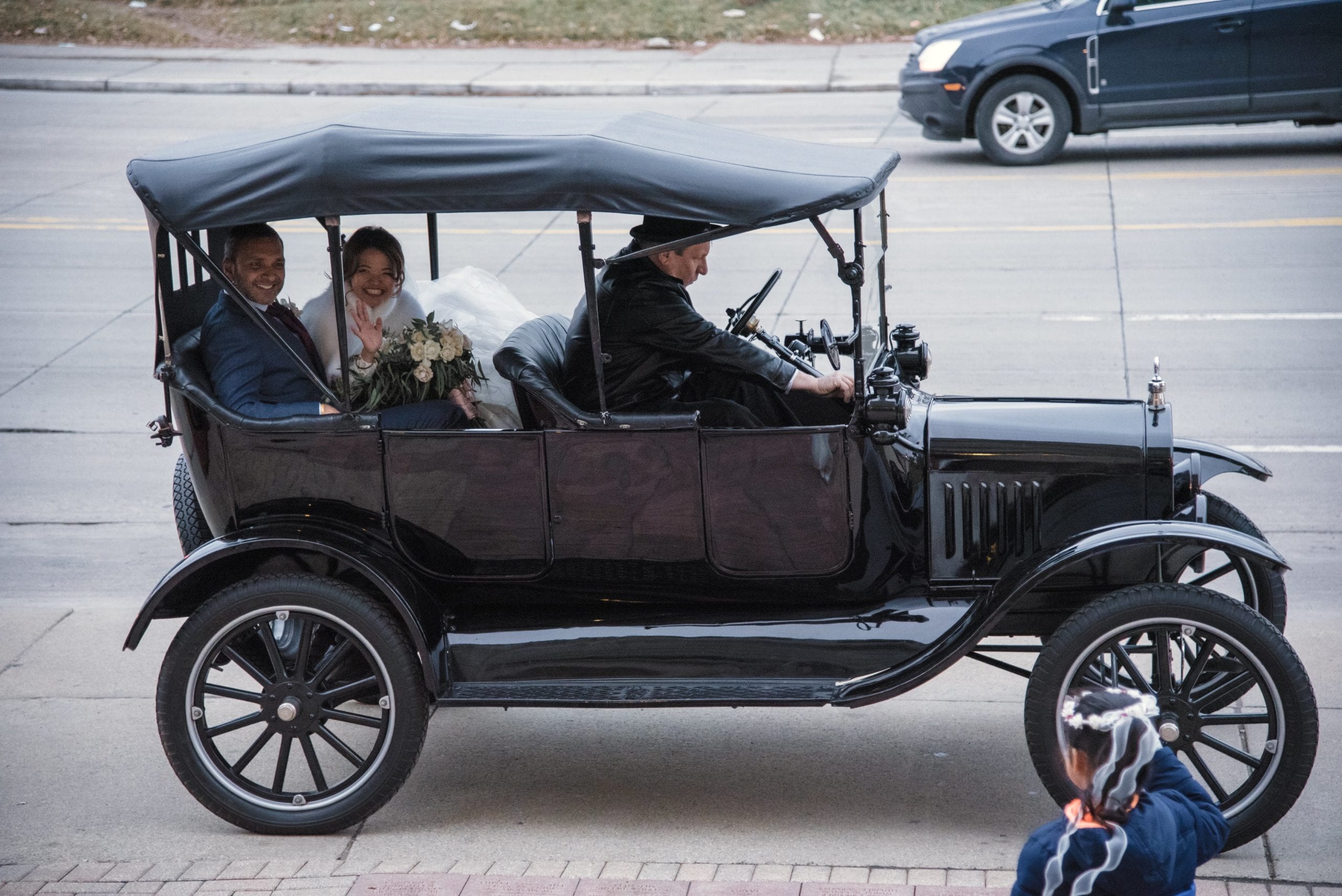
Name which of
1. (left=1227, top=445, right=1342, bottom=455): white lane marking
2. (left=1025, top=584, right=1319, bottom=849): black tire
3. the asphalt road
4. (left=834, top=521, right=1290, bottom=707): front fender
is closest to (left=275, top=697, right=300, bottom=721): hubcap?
the asphalt road

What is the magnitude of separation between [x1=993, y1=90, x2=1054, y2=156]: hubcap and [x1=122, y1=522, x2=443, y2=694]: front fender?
11.0 meters

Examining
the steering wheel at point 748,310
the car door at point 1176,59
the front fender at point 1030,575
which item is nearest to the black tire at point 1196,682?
the front fender at point 1030,575

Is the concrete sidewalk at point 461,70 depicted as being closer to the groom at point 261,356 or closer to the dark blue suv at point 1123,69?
the dark blue suv at point 1123,69

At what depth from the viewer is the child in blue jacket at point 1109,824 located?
2666 mm

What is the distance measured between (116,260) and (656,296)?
29.7ft

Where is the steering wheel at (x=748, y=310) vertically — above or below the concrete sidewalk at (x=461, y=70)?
below

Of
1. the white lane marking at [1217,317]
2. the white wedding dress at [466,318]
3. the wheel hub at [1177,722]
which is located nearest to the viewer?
the wheel hub at [1177,722]

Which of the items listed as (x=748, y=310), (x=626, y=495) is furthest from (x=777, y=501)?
(x=748, y=310)

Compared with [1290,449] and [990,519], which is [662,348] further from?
[1290,449]

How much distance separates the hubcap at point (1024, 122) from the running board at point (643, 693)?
1090 cm

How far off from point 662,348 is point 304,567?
1.29 m

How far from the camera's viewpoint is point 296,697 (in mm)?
4367

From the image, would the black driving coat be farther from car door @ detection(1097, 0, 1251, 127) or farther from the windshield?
car door @ detection(1097, 0, 1251, 127)

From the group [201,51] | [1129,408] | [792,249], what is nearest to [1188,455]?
[1129,408]
